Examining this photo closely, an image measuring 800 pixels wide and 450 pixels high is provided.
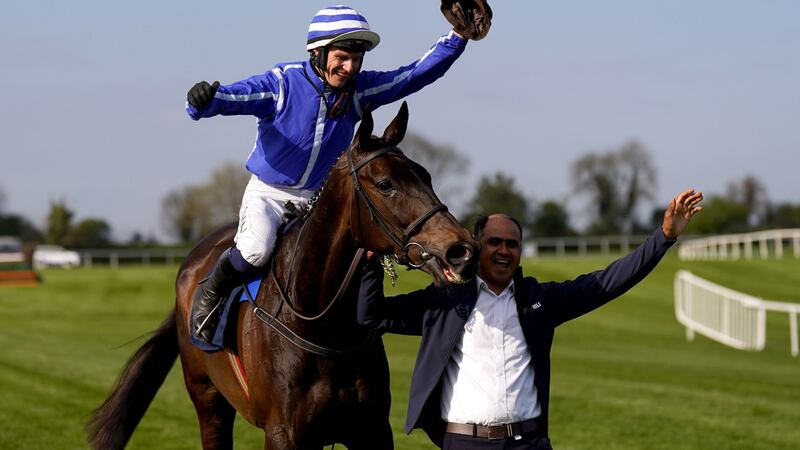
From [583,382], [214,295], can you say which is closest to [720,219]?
[583,382]

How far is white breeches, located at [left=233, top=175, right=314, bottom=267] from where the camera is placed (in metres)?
5.04

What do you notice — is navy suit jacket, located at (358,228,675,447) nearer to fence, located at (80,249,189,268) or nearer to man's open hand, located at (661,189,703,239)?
man's open hand, located at (661,189,703,239)

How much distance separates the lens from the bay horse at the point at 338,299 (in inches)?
164

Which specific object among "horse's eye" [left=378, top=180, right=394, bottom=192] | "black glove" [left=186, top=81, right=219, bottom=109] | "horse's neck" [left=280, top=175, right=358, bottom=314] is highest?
"black glove" [left=186, top=81, right=219, bottom=109]

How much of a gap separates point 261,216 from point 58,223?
5324 centimetres

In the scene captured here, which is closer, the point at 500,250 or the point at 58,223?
the point at 500,250

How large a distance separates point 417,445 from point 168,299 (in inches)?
845

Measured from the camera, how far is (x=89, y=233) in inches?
2306

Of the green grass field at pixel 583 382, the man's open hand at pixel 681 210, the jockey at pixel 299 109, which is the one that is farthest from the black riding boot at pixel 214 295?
the green grass field at pixel 583 382

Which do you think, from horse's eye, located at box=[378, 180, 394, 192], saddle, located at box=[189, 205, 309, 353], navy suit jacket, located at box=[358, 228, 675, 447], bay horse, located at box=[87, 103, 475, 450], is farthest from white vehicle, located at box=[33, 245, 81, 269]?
horse's eye, located at box=[378, 180, 394, 192]

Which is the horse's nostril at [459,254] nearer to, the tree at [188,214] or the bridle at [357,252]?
the bridle at [357,252]

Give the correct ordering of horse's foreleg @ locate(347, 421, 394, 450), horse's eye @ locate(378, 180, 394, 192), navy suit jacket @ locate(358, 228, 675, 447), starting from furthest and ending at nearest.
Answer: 1. horse's foreleg @ locate(347, 421, 394, 450)
2. navy suit jacket @ locate(358, 228, 675, 447)
3. horse's eye @ locate(378, 180, 394, 192)

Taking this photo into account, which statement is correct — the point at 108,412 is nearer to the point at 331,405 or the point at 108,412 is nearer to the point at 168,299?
the point at 331,405

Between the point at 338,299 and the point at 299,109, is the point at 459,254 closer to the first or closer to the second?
the point at 338,299
